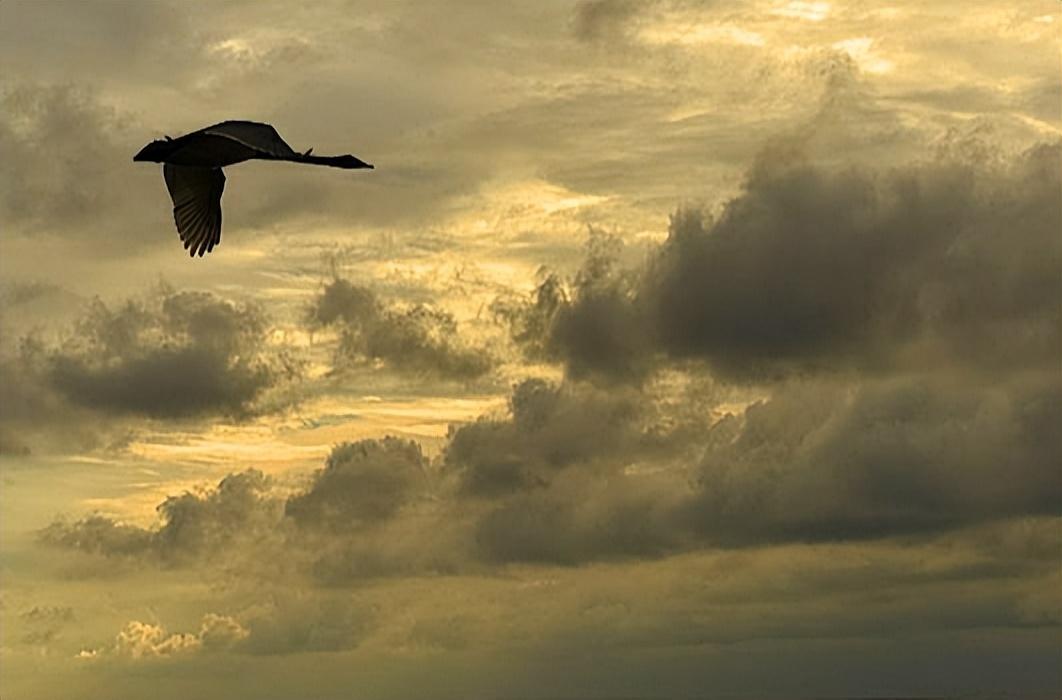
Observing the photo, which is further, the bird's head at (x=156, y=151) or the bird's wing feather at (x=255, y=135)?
the bird's head at (x=156, y=151)


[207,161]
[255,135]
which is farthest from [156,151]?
[255,135]

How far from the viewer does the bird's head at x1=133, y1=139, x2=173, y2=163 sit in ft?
177

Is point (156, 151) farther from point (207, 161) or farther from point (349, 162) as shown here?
point (349, 162)

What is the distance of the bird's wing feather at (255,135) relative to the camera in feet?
151

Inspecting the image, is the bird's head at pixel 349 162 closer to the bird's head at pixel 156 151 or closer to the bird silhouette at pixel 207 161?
the bird silhouette at pixel 207 161

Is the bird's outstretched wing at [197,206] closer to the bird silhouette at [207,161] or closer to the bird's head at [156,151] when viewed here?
the bird silhouette at [207,161]

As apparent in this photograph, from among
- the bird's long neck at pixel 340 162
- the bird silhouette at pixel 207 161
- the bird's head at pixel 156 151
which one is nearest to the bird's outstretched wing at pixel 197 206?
the bird silhouette at pixel 207 161

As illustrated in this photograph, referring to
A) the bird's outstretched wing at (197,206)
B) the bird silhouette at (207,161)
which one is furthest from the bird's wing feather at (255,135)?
the bird's outstretched wing at (197,206)

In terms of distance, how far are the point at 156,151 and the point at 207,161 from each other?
1.79m

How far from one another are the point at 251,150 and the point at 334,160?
25.1 ft

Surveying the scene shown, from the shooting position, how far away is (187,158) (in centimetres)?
5534

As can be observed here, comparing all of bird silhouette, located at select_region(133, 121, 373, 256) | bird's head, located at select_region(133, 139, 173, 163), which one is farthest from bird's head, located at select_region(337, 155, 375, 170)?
bird's head, located at select_region(133, 139, 173, 163)

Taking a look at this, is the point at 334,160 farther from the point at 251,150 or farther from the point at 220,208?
the point at 220,208

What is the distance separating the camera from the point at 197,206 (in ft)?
200
